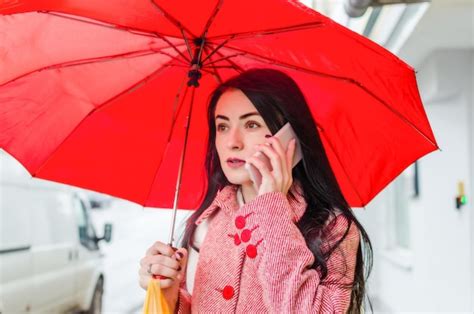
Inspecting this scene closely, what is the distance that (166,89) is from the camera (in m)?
2.25

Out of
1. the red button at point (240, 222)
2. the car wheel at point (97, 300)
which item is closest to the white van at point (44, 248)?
the car wheel at point (97, 300)

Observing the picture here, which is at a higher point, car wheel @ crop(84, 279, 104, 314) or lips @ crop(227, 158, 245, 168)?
lips @ crop(227, 158, 245, 168)

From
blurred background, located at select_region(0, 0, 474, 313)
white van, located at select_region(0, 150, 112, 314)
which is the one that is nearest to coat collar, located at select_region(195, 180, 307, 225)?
blurred background, located at select_region(0, 0, 474, 313)

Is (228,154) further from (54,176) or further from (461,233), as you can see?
(461,233)

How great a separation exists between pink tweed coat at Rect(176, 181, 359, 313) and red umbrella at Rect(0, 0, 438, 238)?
0.31m

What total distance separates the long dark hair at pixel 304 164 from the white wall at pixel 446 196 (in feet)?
10.2

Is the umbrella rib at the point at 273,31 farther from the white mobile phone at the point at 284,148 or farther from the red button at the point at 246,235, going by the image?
the red button at the point at 246,235

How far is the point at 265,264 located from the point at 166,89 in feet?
3.30

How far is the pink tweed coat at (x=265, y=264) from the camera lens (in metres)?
1.47

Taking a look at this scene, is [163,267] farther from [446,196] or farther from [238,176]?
[446,196]

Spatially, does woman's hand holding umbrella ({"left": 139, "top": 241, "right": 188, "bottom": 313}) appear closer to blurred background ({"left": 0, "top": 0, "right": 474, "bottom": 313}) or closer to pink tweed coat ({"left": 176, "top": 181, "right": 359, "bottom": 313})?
pink tweed coat ({"left": 176, "top": 181, "right": 359, "bottom": 313})

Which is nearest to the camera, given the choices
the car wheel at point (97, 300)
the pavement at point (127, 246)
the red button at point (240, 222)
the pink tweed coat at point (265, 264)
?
the pink tweed coat at point (265, 264)

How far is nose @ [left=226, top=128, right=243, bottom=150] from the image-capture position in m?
1.82

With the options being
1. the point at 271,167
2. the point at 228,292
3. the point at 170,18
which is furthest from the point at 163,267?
the point at 170,18
